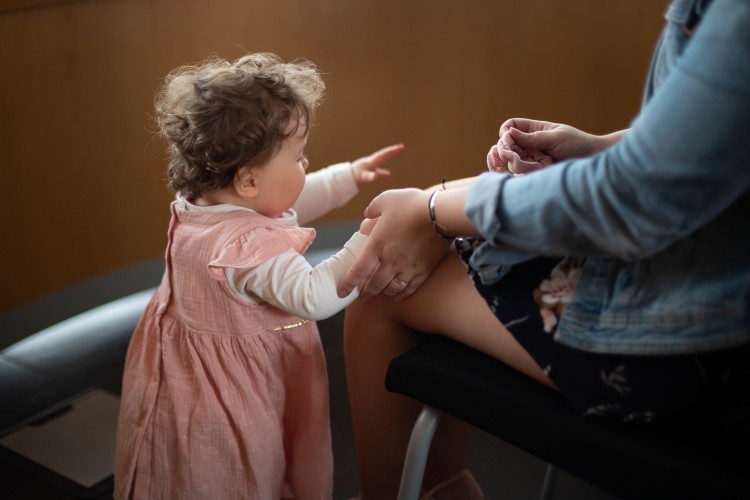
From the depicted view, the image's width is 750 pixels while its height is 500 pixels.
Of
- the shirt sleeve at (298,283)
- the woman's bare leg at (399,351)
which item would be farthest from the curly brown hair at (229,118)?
the woman's bare leg at (399,351)

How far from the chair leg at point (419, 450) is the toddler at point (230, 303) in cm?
20

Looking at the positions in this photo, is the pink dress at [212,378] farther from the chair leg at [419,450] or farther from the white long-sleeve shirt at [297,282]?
the chair leg at [419,450]

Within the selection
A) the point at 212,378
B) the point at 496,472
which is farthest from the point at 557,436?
the point at 496,472

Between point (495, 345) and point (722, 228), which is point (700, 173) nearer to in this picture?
point (722, 228)

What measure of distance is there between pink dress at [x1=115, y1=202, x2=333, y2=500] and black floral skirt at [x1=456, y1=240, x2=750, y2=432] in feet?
1.19

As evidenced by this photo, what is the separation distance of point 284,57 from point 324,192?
60 cm

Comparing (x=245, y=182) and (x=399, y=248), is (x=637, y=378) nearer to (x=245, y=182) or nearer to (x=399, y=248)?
(x=399, y=248)

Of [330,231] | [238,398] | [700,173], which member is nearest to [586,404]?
[700,173]

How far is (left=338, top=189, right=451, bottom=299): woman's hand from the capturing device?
2.78 ft

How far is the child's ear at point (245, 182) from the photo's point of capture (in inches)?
38.4

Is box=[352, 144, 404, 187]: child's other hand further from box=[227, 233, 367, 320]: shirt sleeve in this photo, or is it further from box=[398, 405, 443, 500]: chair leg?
box=[398, 405, 443, 500]: chair leg

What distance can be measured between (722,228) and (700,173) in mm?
104

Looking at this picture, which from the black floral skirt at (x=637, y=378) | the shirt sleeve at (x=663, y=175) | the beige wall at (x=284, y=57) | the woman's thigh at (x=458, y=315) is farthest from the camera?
the beige wall at (x=284, y=57)

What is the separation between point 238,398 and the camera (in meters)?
0.99
